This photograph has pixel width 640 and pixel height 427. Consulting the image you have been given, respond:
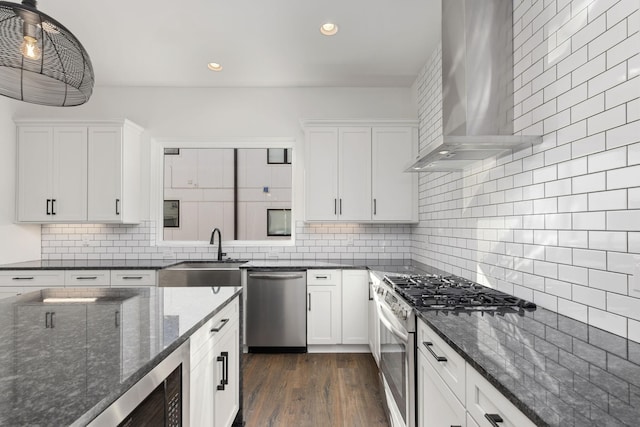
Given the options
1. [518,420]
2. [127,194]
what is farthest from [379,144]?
[518,420]

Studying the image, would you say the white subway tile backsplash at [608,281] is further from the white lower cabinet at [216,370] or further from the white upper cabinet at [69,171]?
the white upper cabinet at [69,171]

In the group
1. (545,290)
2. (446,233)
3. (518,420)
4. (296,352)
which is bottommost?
(296,352)

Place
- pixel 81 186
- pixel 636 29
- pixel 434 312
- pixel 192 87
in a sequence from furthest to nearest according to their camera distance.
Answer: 1. pixel 192 87
2. pixel 81 186
3. pixel 434 312
4. pixel 636 29

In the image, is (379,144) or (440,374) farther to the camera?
(379,144)

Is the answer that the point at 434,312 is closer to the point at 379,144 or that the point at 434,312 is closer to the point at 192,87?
the point at 379,144

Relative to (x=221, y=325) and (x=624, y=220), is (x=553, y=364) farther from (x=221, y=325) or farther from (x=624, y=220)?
(x=221, y=325)

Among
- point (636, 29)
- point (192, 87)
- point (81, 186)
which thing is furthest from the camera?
point (192, 87)

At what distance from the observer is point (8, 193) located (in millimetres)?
3611

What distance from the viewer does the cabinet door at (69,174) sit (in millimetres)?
3625

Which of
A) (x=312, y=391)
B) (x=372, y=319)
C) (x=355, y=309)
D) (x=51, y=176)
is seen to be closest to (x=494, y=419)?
(x=312, y=391)

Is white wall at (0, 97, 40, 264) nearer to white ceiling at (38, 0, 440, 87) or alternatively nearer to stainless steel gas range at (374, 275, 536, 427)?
white ceiling at (38, 0, 440, 87)

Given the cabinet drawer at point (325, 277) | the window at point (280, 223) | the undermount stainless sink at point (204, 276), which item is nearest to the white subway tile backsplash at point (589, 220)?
the cabinet drawer at point (325, 277)

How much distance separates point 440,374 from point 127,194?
12.1 ft

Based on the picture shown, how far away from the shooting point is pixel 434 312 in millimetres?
1546
